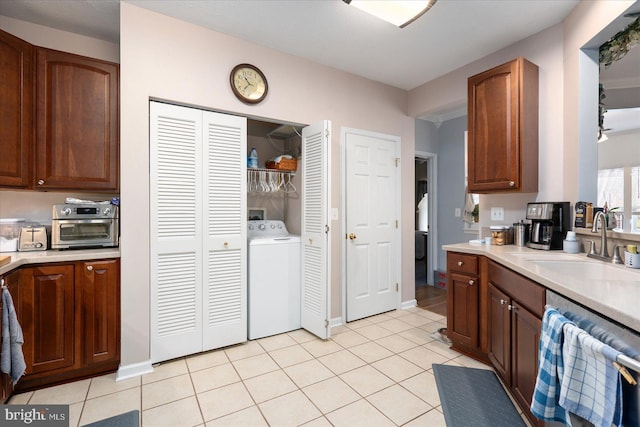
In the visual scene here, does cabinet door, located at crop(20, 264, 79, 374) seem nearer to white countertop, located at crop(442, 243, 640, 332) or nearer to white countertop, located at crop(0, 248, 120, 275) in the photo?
white countertop, located at crop(0, 248, 120, 275)

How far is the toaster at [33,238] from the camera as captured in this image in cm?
220

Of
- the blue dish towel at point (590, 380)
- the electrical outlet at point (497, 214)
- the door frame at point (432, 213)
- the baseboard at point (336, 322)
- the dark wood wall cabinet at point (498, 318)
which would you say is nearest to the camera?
the blue dish towel at point (590, 380)

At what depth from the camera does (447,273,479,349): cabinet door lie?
7.84 feet

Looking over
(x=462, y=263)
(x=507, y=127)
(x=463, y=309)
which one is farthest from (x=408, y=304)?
(x=507, y=127)

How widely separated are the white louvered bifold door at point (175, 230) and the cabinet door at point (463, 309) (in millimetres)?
2155

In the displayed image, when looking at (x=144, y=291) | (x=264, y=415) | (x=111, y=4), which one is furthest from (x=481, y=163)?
(x=111, y=4)

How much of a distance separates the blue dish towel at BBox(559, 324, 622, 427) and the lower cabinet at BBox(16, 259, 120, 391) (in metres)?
2.62

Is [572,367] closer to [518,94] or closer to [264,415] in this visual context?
[264,415]

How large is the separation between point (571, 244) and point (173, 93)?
3210 millimetres

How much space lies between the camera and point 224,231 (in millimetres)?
2617

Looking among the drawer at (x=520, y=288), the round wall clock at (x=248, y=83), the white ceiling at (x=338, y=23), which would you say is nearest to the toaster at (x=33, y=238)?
the white ceiling at (x=338, y=23)

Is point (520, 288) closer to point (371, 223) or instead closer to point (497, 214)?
point (497, 214)

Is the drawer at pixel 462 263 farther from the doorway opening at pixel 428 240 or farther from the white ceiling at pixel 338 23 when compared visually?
the white ceiling at pixel 338 23

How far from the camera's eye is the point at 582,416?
991 millimetres
